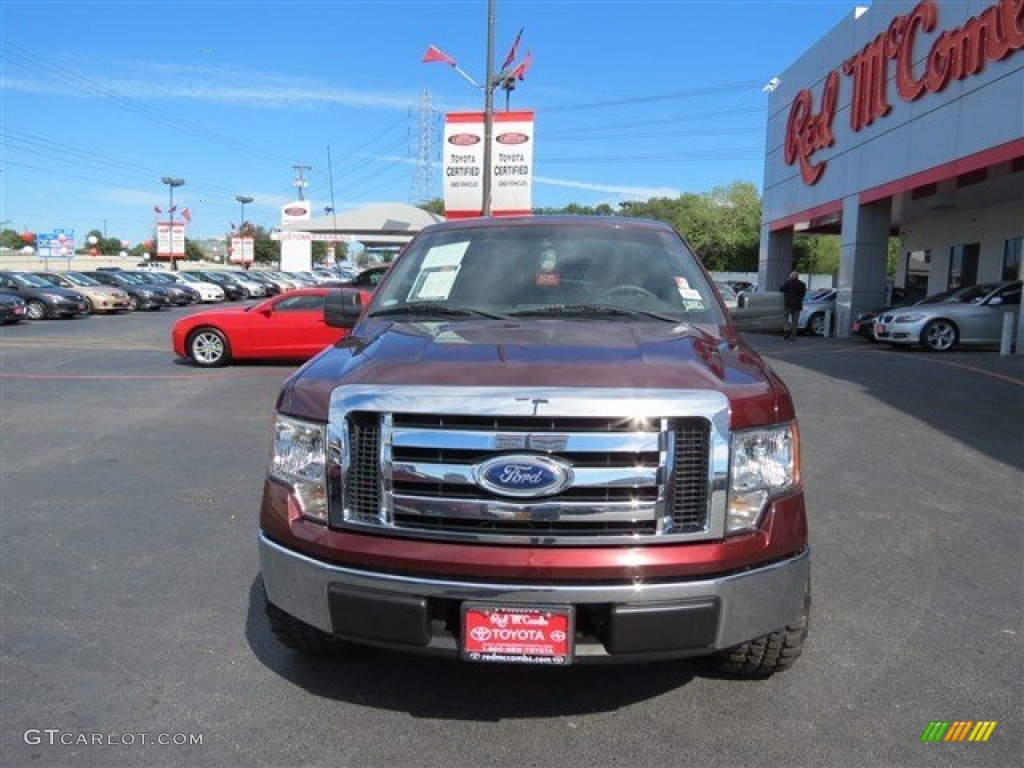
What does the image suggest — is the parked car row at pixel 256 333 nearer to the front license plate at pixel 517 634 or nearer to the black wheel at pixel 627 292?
the black wheel at pixel 627 292

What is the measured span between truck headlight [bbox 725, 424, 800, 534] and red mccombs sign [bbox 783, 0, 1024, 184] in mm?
14321

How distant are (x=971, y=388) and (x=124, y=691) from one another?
10.3 metres

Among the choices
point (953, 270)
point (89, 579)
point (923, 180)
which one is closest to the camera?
point (89, 579)

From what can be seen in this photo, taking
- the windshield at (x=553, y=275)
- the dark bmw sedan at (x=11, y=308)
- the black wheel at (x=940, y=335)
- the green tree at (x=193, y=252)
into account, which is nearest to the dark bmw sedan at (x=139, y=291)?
the dark bmw sedan at (x=11, y=308)

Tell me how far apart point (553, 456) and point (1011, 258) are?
22.2 meters

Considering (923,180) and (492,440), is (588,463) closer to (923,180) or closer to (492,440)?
(492,440)

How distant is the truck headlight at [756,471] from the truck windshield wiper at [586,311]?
1.02 meters

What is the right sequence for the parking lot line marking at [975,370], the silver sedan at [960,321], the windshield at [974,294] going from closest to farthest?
the parking lot line marking at [975,370], the silver sedan at [960,321], the windshield at [974,294]

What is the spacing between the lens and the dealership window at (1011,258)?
789 inches

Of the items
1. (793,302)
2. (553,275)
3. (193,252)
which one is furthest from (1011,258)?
(193,252)

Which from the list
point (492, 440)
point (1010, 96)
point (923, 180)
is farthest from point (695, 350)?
point (923, 180)

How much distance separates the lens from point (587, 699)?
3088 millimetres

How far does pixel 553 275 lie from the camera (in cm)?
401

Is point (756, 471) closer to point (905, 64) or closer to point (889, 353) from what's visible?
point (889, 353)
